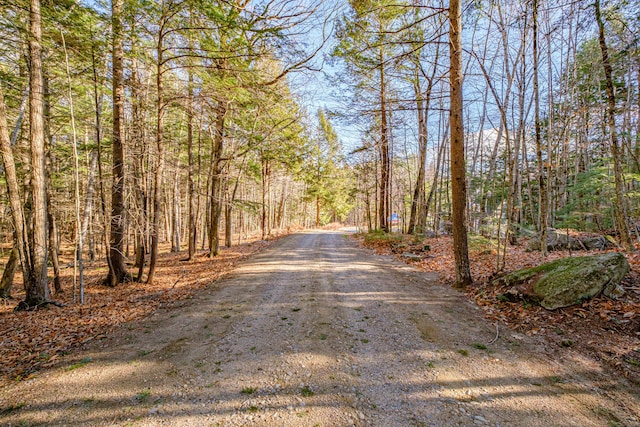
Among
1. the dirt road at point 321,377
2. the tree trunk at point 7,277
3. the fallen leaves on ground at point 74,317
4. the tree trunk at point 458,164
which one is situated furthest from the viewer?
the tree trunk at point 7,277

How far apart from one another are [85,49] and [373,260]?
32.4 feet

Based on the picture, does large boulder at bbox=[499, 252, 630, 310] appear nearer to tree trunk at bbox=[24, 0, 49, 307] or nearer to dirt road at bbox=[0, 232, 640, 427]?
dirt road at bbox=[0, 232, 640, 427]

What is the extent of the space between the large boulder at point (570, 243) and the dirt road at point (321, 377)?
7.03m

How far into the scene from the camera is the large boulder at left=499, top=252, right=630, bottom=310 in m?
4.05

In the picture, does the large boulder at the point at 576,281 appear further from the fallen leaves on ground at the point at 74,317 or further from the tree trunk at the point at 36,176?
the tree trunk at the point at 36,176

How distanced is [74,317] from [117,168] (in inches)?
161

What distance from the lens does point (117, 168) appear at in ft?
23.9

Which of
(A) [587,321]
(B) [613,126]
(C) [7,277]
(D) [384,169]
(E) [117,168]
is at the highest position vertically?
(D) [384,169]

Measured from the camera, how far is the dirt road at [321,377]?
2.28 meters

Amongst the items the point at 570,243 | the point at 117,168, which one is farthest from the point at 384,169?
the point at 117,168

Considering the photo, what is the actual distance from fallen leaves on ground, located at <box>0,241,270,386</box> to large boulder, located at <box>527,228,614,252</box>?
35.6ft

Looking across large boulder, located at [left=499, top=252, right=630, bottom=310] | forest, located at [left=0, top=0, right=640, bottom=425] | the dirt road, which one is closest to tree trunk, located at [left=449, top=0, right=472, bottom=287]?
forest, located at [left=0, top=0, right=640, bottom=425]

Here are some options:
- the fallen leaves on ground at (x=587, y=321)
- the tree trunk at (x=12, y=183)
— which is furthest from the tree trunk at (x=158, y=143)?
the fallen leaves on ground at (x=587, y=321)

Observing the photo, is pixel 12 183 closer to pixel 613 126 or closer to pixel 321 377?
pixel 321 377
